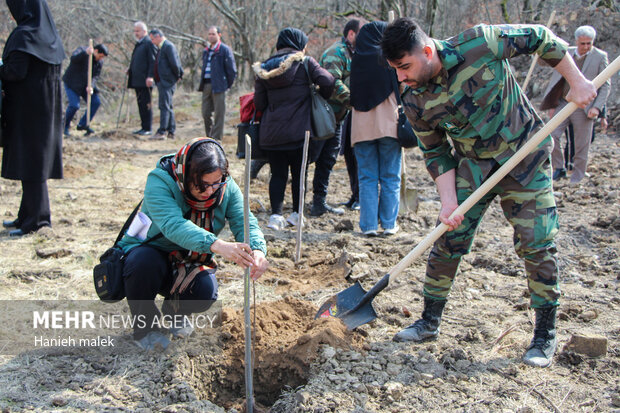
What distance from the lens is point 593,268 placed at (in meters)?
4.43

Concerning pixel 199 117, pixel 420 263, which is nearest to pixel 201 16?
pixel 199 117

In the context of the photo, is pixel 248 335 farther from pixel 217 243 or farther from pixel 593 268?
pixel 593 268

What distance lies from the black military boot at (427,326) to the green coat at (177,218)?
100cm

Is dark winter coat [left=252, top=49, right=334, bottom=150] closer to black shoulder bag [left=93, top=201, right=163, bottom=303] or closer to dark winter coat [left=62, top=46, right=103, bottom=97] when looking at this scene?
black shoulder bag [left=93, top=201, right=163, bottom=303]

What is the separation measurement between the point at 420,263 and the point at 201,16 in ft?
51.4

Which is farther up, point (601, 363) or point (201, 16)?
point (201, 16)

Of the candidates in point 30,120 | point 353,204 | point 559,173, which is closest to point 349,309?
point 353,204

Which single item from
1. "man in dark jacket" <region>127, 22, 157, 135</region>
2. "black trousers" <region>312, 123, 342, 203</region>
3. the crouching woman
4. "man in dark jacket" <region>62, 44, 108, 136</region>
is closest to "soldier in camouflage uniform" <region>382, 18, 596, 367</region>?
the crouching woman

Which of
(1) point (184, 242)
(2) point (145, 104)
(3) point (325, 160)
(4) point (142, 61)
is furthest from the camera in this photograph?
(2) point (145, 104)

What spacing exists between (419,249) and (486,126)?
72cm

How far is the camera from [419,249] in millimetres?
2994

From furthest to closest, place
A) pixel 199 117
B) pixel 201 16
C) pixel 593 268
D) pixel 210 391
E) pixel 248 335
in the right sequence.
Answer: pixel 201 16
pixel 199 117
pixel 593 268
pixel 210 391
pixel 248 335

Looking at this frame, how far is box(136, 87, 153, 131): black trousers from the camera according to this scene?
1047 cm

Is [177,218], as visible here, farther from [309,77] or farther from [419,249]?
[309,77]
